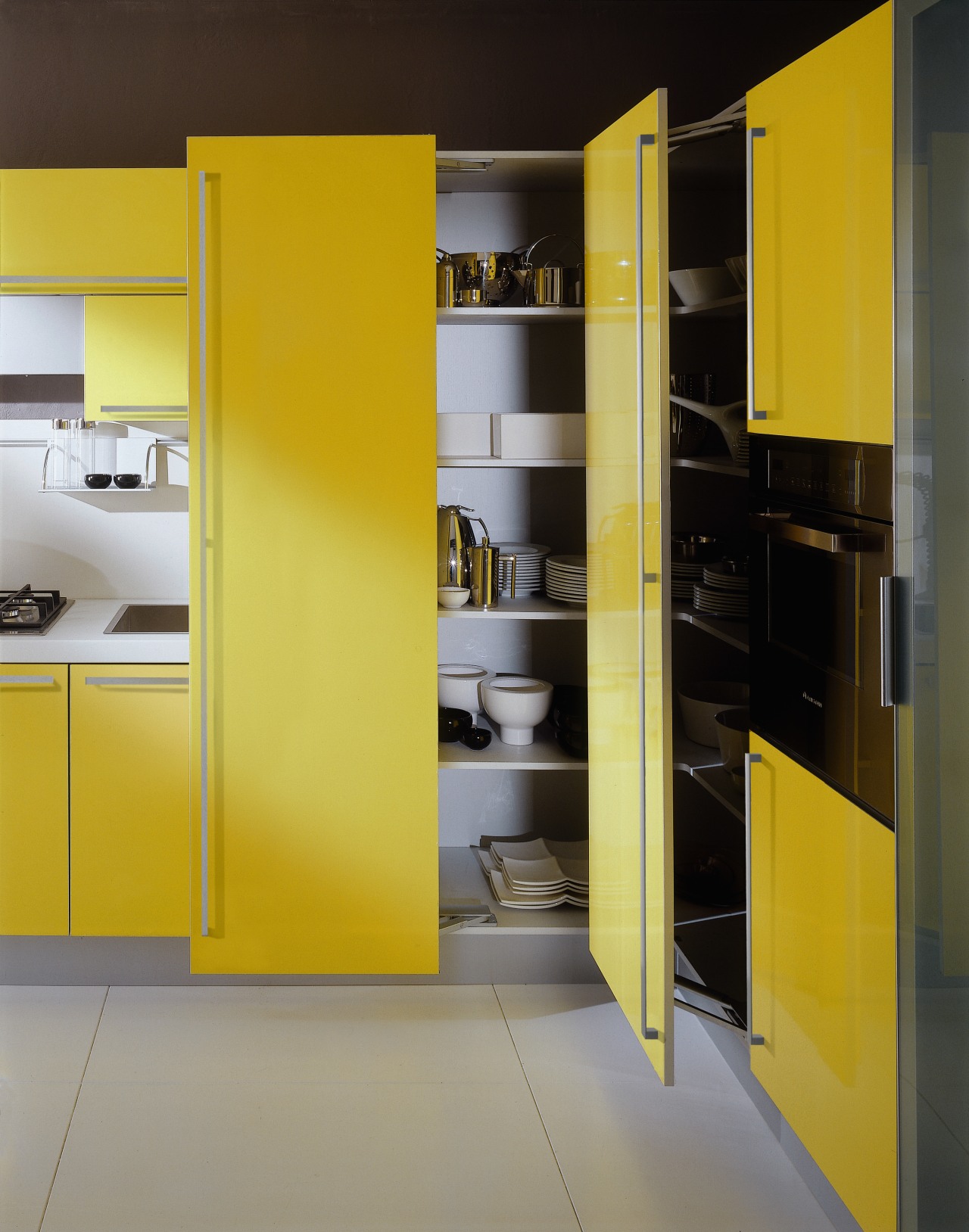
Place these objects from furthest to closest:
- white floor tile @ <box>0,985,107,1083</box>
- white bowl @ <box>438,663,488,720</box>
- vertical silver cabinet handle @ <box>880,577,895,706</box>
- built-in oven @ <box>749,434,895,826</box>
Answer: white bowl @ <box>438,663,488,720</box> < white floor tile @ <box>0,985,107,1083</box> < built-in oven @ <box>749,434,895,826</box> < vertical silver cabinet handle @ <box>880,577,895,706</box>

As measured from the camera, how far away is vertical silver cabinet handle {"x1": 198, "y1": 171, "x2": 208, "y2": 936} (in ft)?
8.87

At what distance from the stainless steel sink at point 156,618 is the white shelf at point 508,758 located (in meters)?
0.88

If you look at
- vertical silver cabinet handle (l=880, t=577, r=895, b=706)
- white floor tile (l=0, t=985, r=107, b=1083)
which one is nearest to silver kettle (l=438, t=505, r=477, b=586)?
white floor tile (l=0, t=985, r=107, b=1083)

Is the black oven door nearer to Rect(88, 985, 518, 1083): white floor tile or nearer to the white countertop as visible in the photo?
Rect(88, 985, 518, 1083): white floor tile

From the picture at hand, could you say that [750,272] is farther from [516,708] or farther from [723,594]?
[516,708]

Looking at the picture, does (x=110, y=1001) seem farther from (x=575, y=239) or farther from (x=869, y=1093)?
(x=575, y=239)

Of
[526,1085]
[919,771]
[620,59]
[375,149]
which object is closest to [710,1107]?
[526,1085]

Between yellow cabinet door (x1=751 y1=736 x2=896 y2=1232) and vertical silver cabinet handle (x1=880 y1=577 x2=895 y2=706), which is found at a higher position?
vertical silver cabinet handle (x1=880 y1=577 x2=895 y2=706)

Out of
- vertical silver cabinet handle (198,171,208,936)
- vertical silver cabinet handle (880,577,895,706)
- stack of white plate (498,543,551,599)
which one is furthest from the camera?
stack of white plate (498,543,551,599)

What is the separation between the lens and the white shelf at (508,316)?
289 centimetres

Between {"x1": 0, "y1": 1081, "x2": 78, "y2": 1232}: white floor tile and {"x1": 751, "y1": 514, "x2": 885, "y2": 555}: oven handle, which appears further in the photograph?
{"x1": 0, "y1": 1081, "x2": 78, "y2": 1232}: white floor tile

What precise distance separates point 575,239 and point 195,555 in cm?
148

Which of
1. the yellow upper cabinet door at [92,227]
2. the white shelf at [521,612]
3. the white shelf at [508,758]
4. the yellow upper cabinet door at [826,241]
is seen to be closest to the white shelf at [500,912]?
the white shelf at [508,758]

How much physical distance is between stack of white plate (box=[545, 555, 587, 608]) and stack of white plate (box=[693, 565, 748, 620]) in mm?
347
